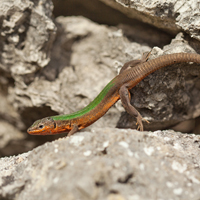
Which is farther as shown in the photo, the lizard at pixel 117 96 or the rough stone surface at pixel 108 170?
the lizard at pixel 117 96

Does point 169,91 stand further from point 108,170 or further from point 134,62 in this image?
point 108,170

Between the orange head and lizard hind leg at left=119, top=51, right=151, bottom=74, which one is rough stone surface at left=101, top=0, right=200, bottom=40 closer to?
lizard hind leg at left=119, top=51, right=151, bottom=74

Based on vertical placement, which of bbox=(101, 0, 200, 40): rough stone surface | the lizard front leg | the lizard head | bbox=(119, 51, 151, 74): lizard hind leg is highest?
bbox=(101, 0, 200, 40): rough stone surface

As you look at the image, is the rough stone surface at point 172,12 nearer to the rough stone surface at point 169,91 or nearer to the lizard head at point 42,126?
the rough stone surface at point 169,91

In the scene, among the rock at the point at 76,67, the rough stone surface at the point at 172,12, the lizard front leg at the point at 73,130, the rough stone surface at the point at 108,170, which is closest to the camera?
the rough stone surface at the point at 108,170

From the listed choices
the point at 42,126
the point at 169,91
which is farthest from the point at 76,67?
the point at 169,91

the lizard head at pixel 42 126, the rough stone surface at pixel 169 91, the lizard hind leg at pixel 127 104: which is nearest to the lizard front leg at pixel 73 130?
the lizard head at pixel 42 126

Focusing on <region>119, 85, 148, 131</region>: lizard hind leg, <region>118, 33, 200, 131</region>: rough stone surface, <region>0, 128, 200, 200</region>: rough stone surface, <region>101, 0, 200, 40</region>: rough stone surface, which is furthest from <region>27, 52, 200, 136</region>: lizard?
<region>0, 128, 200, 200</region>: rough stone surface
